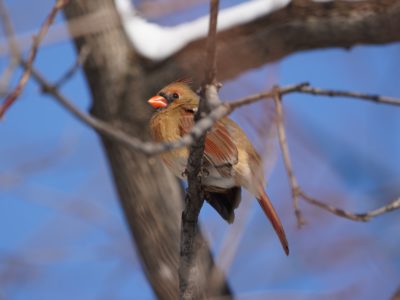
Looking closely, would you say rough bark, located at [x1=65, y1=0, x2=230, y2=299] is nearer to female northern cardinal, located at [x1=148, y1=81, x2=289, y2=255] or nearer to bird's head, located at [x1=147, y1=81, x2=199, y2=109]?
bird's head, located at [x1=147, y1=81, x2=199, y2=109]

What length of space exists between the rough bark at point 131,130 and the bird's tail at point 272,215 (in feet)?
5.32

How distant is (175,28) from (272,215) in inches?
90.4

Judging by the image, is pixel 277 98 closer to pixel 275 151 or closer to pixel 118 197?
pixel 275 151

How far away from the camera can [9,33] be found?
5.79 feet

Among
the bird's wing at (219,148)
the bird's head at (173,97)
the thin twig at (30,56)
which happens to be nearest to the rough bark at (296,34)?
the bird's head at (173,97)

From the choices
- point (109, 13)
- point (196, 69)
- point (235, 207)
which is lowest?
point (235, 207)

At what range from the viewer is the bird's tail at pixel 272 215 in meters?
2.91

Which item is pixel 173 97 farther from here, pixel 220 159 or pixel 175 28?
pixel 175 28

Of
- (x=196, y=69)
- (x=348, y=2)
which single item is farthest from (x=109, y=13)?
(x=348, y=2)

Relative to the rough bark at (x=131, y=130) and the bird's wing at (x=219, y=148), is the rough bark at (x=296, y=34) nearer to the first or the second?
the rough bark at (x=131, y=130)

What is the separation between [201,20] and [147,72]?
21.1 inches

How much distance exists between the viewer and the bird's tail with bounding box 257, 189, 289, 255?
9.53ft

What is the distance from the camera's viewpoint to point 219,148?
3197 mm

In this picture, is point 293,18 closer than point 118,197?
Yes
